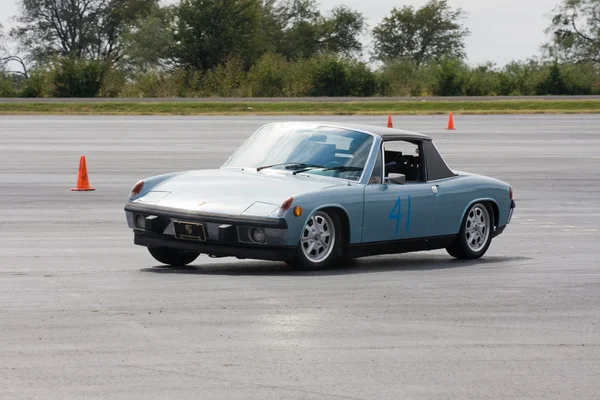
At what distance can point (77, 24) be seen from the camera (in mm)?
104000

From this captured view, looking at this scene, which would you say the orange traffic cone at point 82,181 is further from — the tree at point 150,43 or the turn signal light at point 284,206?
the tree at point 150,43

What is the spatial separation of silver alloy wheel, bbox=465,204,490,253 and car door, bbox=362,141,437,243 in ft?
2.10

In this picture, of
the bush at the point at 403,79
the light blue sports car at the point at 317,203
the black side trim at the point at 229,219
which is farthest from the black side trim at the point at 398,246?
the bush at the point at 403,79

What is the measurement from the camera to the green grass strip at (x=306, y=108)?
55.9 meters

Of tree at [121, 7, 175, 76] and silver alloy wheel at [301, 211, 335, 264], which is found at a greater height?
silver alloy wheel at [301, 211, 335, 264]

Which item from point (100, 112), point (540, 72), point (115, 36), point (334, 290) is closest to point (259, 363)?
point (334, 290)

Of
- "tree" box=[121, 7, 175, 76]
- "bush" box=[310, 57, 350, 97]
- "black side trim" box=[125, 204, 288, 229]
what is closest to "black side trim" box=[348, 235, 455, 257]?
"black side trim" box=[125, 204, 288, 229]

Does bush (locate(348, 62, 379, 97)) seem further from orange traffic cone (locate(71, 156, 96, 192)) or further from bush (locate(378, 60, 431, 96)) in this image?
orange traffic cone (locate(71, 156, 96, 192))

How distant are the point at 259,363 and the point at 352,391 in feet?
2.72

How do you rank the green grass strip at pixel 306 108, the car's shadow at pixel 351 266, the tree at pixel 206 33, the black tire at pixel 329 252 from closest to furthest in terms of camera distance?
1. the black tire at pixel 329 252
2. the car's shadow at pixel 351 266
3. the green grass strip at pixel 306 108
4. the tree at pixel 206 33

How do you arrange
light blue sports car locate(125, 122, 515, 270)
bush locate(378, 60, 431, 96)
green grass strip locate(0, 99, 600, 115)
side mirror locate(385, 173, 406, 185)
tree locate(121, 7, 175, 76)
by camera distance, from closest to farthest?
light blue sports car locate(125, 122, 515, 270), side mirror locate(385, 173, 406, 185), green grass strip locate(0, 99, 600, 115), bush locate(378, 60, 431, 96), tree locate(121, 7, 175, 76)

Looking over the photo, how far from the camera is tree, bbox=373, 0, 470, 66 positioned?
350ft

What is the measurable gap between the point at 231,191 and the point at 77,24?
312 ft

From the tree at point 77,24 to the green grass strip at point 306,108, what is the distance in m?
43.5
